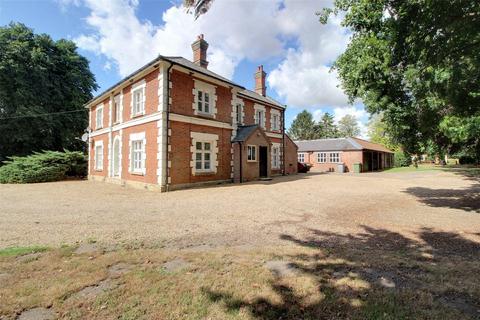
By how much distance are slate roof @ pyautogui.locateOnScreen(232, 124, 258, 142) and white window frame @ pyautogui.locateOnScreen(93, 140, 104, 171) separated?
1105 cm

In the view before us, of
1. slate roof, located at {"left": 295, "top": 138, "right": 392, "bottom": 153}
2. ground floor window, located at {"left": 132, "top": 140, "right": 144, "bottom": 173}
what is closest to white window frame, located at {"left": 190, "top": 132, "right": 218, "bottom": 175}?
ground floor window, located at {"left": 132, "top": 140, "right": 144, "bottom": 173}

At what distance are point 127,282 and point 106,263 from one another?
0.89m

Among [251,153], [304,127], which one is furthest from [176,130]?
[304,127]

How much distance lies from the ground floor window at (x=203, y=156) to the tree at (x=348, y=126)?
2787 inches

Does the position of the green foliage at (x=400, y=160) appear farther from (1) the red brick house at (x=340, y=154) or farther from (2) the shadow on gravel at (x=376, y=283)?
(2) the shadow on gravel at (x=376, y=283)

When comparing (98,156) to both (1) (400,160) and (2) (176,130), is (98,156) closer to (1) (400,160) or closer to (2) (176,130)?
(2) (176,130)

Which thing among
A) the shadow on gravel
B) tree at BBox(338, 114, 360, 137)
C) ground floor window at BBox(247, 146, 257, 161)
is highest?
tree at BBox(338, 114, 360, 137)

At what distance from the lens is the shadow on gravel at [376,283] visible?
2857mm

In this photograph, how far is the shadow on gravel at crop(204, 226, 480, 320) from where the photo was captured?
286 centimetres

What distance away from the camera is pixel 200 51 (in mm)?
18812

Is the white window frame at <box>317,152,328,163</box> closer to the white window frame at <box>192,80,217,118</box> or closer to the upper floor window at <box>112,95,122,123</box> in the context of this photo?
the white window frame at <box>192,80,217,118</box>

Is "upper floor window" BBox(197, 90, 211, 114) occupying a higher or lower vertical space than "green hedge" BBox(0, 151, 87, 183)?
higher

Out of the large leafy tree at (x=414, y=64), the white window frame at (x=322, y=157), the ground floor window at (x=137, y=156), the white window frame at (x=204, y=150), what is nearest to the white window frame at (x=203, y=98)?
the white window frame at (x=204, y=150)

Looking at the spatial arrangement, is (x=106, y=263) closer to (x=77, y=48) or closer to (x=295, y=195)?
(x=295, y=195)
